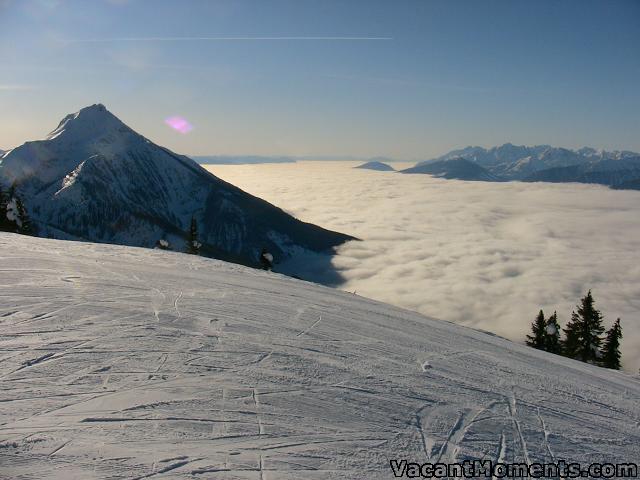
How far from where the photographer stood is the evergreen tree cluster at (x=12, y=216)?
3862 centimetres

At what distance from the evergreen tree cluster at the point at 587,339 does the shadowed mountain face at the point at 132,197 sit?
229 ft

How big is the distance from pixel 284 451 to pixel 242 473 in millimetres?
753

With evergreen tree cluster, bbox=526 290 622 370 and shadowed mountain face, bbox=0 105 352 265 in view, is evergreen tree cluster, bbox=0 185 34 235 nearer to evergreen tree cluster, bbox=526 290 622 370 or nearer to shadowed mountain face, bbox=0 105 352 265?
shadowed mountain face, bbox=0 105 352 265

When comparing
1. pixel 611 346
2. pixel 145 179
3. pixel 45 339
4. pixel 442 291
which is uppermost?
pixel 145 179

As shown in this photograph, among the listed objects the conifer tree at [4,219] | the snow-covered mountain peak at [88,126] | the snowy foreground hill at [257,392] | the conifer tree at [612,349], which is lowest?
the conifer tree at [612,349]

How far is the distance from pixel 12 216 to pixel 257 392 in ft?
140

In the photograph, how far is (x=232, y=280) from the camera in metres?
16.3

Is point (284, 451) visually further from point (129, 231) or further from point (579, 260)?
point (579, 260)

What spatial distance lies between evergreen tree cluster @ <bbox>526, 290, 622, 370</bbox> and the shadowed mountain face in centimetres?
6986

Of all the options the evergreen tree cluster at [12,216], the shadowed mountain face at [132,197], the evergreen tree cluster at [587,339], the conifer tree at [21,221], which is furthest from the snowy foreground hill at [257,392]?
the shadowed mountain face at [132,197]

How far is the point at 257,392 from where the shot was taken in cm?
748

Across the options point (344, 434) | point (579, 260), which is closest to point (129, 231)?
point (344, 434)

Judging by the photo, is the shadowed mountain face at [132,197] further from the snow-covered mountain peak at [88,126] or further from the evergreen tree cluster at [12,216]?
the evergreen tree cluster at [12,216]

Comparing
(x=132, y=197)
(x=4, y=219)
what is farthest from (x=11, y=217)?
(x=132, y=197)
